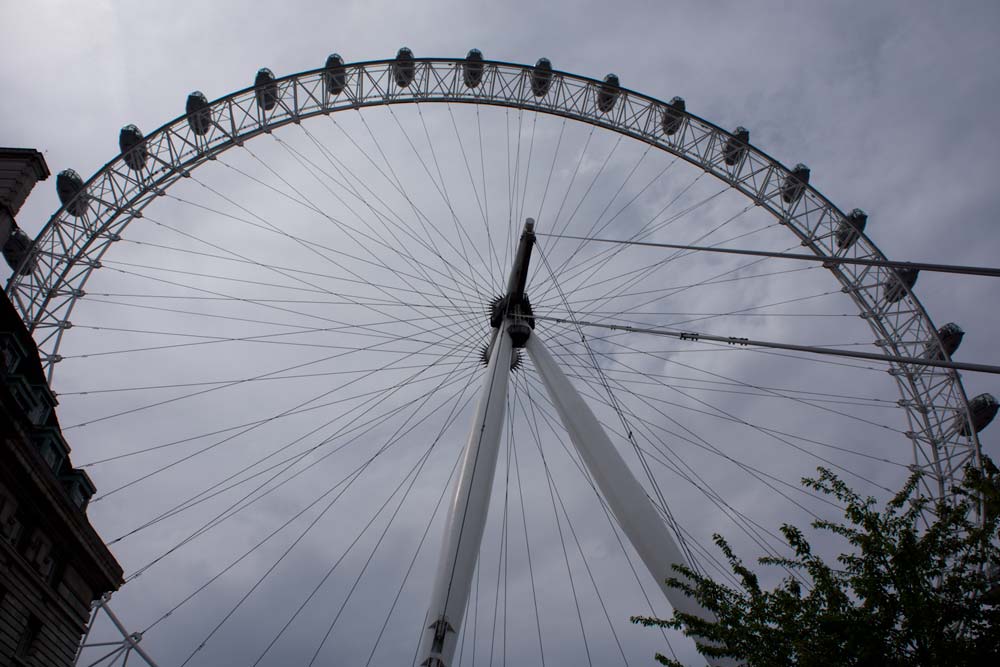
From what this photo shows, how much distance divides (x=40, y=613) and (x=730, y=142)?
3121cm

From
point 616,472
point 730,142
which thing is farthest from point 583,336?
point 730,142

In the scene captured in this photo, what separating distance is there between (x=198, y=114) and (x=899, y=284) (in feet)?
102

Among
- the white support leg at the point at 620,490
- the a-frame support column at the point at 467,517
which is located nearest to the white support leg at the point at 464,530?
the a-frame support column at the point at 467,517

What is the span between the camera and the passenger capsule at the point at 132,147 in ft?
101

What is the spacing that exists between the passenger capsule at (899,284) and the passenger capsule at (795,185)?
547 cm

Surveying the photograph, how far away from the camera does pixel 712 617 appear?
16.1 metres

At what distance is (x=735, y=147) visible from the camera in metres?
34.9

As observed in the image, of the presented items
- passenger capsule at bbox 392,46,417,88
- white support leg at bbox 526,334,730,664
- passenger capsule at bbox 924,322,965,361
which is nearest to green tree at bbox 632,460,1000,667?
white support leg at bbox 526,334,730,664

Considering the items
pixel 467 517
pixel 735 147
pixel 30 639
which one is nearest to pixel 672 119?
pixel 735 147

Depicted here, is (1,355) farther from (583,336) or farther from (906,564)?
(906,564)

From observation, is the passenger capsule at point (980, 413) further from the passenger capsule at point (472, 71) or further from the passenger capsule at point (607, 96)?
the passenger capsule at point (472, 71)

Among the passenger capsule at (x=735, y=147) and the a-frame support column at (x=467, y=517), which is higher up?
the passenger capsule at (x=735, y=147)

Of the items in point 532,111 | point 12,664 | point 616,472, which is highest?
point 532,111

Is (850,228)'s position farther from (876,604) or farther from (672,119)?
(876,604)
